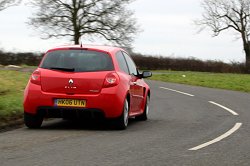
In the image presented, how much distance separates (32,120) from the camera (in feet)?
35.3

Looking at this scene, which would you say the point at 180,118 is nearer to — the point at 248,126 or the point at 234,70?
the point at 248,126

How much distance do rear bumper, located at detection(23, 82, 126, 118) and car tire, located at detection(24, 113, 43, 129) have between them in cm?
14

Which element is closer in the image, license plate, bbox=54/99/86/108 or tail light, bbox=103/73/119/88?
license plate, bbox=54/99/86/108

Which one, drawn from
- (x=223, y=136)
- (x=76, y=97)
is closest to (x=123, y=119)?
(x=76, y=97)

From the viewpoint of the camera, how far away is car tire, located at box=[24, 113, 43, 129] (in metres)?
10.7

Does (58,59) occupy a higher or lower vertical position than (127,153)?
higher

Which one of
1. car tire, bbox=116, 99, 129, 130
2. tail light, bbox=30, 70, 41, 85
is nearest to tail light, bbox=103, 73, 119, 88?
car tire, bbox=116, 99, 129, 130

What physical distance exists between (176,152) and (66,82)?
3.24 metres

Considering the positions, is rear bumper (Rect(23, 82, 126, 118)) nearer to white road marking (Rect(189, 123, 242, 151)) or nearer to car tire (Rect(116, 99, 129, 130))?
car tire (Rect(116, 99, 129, 130))

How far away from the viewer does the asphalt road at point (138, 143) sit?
725cm

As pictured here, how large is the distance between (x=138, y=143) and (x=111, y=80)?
2010 millimetres

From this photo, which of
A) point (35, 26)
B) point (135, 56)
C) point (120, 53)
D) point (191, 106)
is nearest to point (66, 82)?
point (120, 53)

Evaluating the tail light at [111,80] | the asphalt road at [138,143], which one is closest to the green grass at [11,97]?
the asphalt road at [138,143]

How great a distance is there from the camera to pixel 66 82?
34.5 ft
